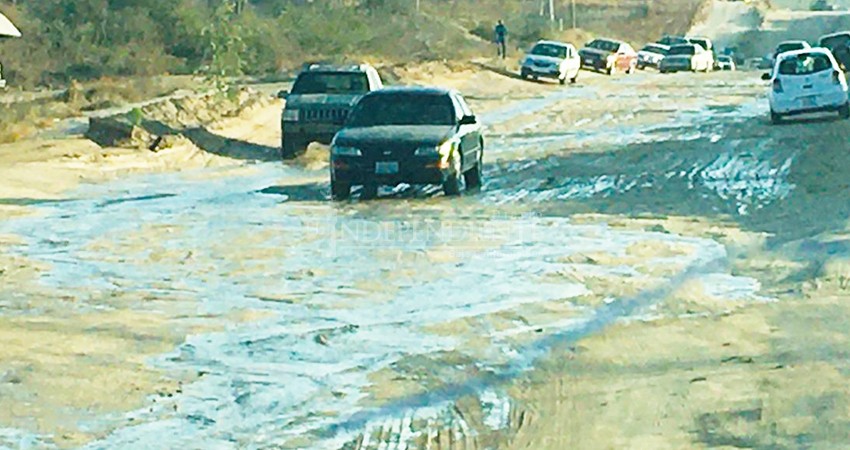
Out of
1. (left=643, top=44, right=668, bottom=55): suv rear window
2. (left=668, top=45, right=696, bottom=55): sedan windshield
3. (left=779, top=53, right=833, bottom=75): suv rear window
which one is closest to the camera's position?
(left=779, top=53, right=833, bottom=75): suv rear window

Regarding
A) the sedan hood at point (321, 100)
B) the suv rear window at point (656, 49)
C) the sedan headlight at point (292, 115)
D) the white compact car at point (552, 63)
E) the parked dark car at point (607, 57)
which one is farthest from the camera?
the suv rear window at point (656, 49)

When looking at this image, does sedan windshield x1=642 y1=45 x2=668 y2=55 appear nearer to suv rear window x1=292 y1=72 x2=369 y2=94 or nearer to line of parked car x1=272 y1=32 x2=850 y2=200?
line of parked car x1=272 y1=32 x2=850 y2=200

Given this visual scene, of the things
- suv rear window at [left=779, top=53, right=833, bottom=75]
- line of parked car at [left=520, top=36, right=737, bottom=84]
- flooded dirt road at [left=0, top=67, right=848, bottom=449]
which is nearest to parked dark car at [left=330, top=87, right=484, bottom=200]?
flooded dirt road at [left=0, top=67, right=848, bottom=449]

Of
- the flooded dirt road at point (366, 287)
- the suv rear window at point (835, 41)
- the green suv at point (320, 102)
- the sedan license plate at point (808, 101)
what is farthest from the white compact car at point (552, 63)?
the flooded dirt road at point (366, 287)

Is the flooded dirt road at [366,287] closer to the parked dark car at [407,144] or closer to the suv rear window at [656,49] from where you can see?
the parked dark car at [407,144]

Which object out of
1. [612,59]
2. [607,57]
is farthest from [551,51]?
[612,59]

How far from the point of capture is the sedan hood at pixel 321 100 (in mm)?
30375

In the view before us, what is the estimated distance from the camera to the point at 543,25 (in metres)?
112

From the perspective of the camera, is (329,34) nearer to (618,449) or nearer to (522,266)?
(522,266)

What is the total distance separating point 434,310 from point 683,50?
65966 millimetres

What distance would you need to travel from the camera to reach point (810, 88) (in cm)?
3538

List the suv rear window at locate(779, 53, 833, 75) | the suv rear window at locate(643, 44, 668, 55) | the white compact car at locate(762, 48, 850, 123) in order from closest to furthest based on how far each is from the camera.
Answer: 1. the white compact car at locate(762, 48, 850, 123)
2. the suv rear window at locate(779, 53, 833, 75)
3. the suv rear window at locate(643, 44, 668, 55)

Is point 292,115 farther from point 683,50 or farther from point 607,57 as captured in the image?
point 683,50

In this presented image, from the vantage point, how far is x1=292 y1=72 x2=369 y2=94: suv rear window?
3107cm
